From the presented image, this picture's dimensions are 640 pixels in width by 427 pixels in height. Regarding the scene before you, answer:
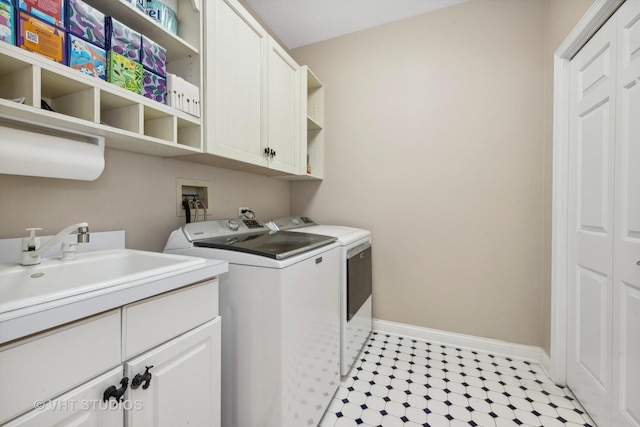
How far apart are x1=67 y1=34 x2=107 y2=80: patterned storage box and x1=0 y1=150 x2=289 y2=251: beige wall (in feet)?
1.32

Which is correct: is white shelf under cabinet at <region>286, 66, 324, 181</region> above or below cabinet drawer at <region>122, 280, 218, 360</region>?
above

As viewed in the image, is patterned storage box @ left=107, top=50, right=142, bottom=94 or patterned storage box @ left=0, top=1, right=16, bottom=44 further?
patterned storage box @ left=107, top=50, right=142, bottom=94

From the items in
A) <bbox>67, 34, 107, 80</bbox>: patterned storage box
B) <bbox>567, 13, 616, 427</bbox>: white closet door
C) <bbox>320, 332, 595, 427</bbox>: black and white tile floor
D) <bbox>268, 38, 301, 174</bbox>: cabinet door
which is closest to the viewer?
<bbox>67, 34, 107, 80</bbox>: patterned storage box

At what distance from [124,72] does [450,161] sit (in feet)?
6.99

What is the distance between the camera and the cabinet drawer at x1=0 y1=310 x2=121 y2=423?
55cm

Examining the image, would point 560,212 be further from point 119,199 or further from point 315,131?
point 119,199

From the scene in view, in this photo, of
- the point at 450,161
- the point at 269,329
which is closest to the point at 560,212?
the point at 450,161

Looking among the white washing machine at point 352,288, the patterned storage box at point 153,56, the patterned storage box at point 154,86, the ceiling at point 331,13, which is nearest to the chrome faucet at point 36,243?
the patterned storage box at point 154,86

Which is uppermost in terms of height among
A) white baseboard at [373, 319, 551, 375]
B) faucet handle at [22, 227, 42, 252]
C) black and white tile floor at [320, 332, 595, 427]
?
faucet handle at [22, 227, 42, 252]

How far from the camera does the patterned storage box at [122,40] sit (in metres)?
1.02

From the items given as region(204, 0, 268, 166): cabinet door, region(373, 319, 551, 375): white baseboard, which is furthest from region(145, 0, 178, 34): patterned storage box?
region(373, 319, 551, 375): white baseboard

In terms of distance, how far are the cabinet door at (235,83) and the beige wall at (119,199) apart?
1.21 feet

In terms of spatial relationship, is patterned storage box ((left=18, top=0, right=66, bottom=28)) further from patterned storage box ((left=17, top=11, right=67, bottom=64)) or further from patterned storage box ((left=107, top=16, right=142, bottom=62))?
patterned storage box ((left=107, top=16, right=142, bottom=62))

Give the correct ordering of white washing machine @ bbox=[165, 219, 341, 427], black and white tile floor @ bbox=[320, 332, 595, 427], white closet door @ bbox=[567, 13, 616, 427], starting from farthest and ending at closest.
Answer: black and white tile floor @ bbox=[320, 332, 595, 427]
white closet door @ bbox=[567, 13, 616, 427]
white washing machine @ bbox=[165, 219, 341, 427]
